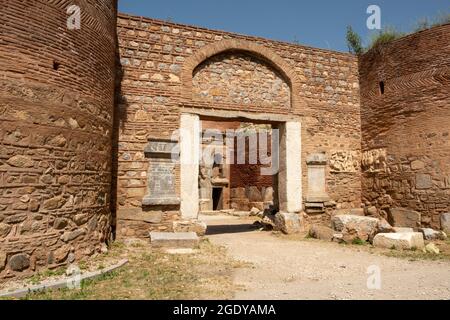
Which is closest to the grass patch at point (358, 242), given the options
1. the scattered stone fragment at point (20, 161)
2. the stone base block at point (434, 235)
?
the stone base block at point (434, 235)

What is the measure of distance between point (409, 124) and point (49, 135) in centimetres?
792

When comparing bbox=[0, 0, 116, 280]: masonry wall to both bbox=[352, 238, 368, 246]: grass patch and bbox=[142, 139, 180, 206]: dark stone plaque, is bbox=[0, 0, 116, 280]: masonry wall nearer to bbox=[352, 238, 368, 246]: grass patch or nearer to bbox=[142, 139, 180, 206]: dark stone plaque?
bbox=[142, 139, 180, 206]: dark stone plaque

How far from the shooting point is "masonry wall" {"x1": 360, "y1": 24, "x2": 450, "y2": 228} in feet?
27.6

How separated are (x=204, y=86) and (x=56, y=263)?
16.8ft

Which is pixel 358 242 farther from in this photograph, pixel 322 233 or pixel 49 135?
pixel 49 135

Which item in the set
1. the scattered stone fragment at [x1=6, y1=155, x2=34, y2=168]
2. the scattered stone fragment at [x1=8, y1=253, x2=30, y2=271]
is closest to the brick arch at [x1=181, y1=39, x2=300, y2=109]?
the scattered stone fragment at [x1=6, y1=155, x2=34, y2=168]

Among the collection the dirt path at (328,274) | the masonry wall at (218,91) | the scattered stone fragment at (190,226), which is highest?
the masonry wall at (218,91)

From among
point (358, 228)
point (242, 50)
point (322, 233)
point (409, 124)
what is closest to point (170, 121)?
point (242, 50)

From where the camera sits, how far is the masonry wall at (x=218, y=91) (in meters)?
7.75

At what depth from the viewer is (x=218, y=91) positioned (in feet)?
28.7

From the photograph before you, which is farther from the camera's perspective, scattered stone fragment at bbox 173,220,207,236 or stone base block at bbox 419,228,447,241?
scattered stone fragment at bbox 173,220,207,236

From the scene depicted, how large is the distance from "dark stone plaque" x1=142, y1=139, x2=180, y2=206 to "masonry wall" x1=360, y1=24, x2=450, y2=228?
5311 millimetres

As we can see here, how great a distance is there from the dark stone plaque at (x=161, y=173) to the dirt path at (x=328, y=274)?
1658mm

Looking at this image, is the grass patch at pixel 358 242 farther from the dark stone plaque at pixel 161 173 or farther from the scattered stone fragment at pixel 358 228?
the dark stone plaque at pixel 161 173
